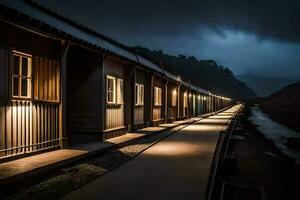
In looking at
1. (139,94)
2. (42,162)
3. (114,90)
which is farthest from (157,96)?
(42,162)

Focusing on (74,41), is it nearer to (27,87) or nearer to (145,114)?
(27,87)

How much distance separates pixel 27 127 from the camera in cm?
794

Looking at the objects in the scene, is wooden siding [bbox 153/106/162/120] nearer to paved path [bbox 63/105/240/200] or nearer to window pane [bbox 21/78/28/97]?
paved path [bbox 63/105/240/200]

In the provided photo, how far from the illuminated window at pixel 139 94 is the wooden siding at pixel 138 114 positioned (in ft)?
0.97

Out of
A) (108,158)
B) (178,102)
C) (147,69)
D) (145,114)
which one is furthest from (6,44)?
(178,102)

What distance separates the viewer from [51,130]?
899cm

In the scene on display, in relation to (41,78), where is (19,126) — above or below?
below

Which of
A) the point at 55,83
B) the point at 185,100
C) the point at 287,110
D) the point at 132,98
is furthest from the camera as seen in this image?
the point at 287,110

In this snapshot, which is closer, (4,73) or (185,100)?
(4,73)

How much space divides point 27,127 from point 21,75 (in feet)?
4.43

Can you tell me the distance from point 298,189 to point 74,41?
810 centimetres

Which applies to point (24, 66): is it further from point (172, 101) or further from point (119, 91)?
point (172, 101)

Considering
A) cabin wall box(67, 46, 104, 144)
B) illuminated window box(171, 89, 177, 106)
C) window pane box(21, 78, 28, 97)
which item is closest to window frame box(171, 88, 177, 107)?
illuminated window box(171, 89, 177, 106)

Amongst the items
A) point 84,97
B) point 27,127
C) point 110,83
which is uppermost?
point 110,83
